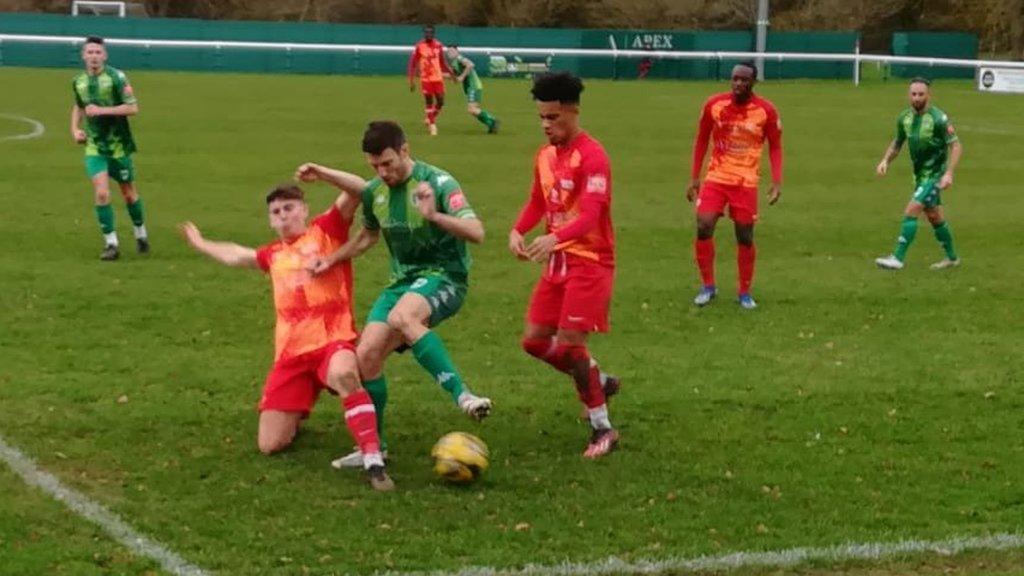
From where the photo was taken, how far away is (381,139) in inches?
315

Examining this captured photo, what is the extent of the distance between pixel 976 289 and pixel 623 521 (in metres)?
8.00

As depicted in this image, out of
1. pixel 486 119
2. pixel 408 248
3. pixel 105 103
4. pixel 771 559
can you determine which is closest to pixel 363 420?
pixel 408 248

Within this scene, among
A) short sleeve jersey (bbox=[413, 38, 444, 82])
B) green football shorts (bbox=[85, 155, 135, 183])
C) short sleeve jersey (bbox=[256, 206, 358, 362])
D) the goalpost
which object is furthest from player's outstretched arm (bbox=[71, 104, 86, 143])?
the goalpost

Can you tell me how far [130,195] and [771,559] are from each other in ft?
33.2

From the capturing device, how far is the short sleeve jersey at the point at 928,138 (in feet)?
49.7

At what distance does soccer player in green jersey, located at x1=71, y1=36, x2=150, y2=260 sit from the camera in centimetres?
1488

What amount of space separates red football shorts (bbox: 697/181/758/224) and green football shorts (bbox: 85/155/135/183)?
5.87m

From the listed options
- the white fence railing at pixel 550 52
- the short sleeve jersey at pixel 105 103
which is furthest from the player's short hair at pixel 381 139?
the white fence railing at pixel 550 52

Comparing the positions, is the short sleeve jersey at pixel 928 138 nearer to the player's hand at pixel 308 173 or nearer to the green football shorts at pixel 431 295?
the green football shorts at pixel 431 295

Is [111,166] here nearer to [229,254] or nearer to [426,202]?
[229,254]

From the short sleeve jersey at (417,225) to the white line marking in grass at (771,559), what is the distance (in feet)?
7.32

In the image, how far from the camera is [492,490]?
784cm

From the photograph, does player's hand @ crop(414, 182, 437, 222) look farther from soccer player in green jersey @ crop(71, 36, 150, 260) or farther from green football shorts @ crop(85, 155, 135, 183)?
green football shorts @ crop(85, 155, 135, 183)

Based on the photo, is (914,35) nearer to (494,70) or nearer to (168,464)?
(494,70)
